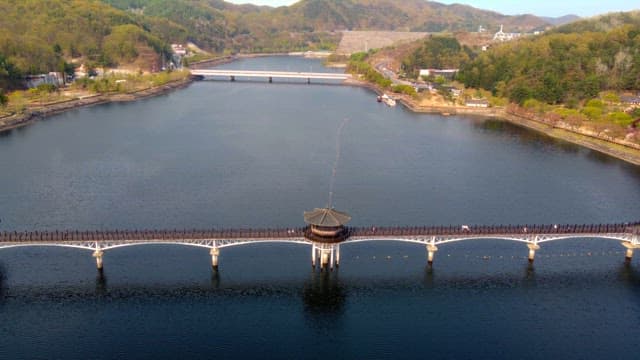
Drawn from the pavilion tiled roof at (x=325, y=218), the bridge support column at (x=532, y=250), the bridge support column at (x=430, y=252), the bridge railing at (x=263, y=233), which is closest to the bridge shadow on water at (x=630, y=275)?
the bridge railing at (x=263, y=233)

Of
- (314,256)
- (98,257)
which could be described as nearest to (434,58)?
(314,256)

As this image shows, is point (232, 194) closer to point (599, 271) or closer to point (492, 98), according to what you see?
point (599, 271)

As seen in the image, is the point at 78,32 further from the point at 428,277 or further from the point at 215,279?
the point at 428,277

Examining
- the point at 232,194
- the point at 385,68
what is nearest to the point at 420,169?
the point at 232,194

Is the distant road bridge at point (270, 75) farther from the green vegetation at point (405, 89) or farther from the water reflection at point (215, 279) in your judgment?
the water reflection at point (215, 279)

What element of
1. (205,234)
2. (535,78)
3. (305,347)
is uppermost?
(535,78)

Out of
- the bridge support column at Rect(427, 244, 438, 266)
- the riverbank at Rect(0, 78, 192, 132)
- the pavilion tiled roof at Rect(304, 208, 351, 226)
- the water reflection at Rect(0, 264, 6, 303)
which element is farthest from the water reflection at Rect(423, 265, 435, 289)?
the riverbank at Rect(0, 78, 192, 132)

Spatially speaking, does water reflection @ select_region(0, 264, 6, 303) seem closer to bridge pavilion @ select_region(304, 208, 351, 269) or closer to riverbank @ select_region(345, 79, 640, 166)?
bridge pavilion @ select_region(304, 208, 351, 269)

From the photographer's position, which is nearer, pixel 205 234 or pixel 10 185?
pixel 205 234
